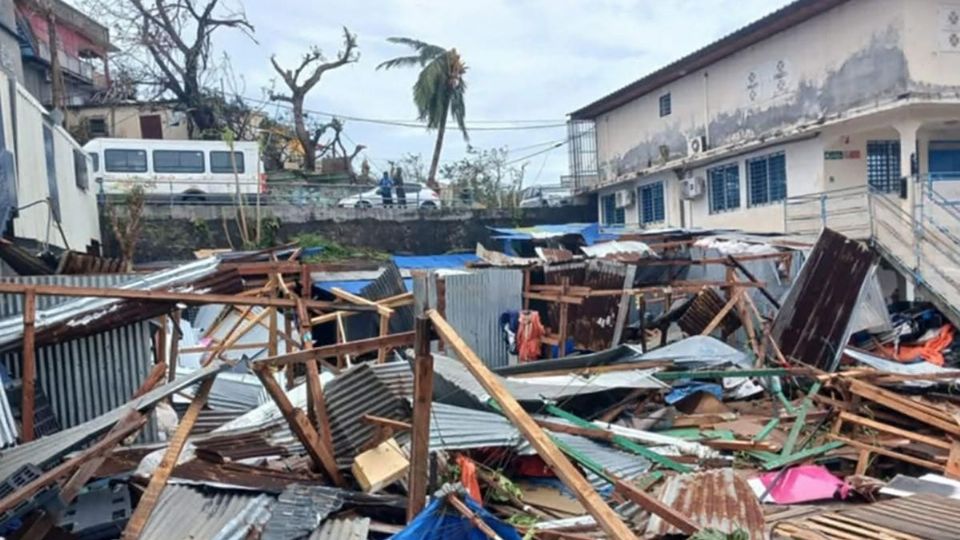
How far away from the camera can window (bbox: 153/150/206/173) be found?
2278 cm

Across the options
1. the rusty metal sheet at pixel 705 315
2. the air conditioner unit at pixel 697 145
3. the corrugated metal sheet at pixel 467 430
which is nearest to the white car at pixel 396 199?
the air conditioner unit at pixel 697 145

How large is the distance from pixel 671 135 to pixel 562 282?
12143 mm

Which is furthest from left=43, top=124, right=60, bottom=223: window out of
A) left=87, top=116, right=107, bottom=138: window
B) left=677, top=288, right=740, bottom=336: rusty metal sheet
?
left=87, top=116, right=107, bottom=138: window

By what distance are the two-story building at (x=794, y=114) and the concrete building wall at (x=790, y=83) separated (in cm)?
3

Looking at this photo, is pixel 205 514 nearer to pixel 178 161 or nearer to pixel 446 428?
pixel 446 428

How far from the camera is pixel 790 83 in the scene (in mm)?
17766

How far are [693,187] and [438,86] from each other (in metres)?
11.7

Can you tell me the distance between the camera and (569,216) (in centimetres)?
2641

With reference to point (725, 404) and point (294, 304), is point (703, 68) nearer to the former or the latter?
point (725, 404)

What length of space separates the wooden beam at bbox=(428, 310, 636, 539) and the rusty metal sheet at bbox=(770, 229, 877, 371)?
26.5ft

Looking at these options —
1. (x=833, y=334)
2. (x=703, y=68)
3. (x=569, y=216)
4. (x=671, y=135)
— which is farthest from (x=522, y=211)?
(x=833, y=334)

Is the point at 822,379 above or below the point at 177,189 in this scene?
below

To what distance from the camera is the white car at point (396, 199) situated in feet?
76.8

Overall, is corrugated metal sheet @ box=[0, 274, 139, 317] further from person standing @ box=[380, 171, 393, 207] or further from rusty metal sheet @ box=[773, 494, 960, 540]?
person standing @ box=[380, 171, 393, 207]
